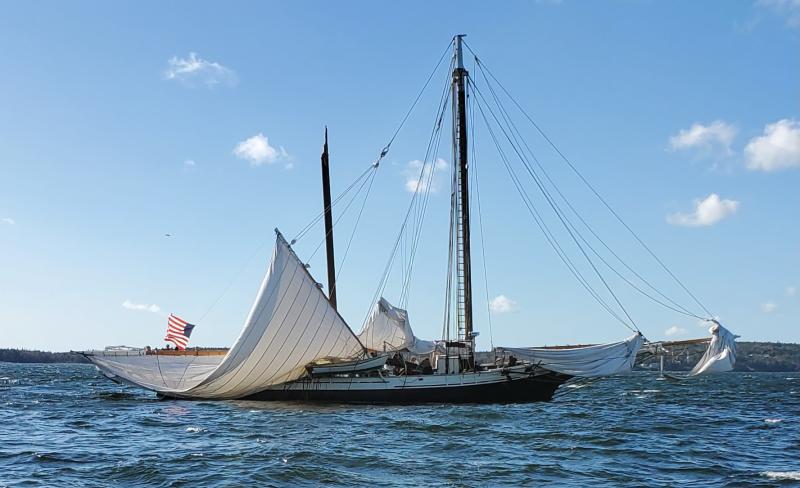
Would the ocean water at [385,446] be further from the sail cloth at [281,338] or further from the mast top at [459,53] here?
the mast top at [459,53]

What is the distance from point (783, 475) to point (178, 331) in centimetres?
4039

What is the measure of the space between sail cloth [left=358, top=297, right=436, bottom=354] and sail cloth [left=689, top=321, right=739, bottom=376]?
2180cm

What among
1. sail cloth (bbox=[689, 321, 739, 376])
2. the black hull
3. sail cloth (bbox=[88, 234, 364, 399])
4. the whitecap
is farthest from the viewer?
the black hull

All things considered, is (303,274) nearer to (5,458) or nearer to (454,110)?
(454,110)

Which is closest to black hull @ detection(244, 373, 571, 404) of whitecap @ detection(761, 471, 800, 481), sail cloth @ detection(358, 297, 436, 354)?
sail cloth @ detection(358, 297, 436, 354)

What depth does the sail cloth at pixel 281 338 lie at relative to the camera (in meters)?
38.7

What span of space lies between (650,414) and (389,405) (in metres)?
15.6

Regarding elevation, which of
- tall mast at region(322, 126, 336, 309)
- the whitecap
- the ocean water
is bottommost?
the whitecap

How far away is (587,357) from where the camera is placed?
39875 millimetres

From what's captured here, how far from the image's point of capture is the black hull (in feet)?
131

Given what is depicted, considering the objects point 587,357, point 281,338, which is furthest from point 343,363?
point 587,357

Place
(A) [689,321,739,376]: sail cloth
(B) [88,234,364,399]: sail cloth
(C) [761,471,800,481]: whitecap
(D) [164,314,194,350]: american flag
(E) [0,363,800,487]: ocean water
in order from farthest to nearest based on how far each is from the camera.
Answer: (D) [164,314,194,350]: american flag, (B) [88,234,364,399]: sail cloth, (A) [689,321,739,376]: sail cloth, (C) [761,471,800,481]: whitecap, (E) [0,363,800,487]: ocean water

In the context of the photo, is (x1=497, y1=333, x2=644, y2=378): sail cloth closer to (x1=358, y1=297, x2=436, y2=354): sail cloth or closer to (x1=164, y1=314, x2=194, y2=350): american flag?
(x1=358, y1=297, x2=436, y2=354): sail cloth

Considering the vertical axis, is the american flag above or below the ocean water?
above
